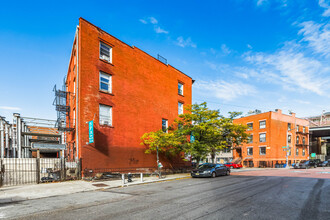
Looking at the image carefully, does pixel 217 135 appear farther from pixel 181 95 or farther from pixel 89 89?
pixel 89 89

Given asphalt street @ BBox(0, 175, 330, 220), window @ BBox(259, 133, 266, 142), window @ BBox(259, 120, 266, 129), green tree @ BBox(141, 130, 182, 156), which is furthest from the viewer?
window @ BBox(259, 120, 266, 129)

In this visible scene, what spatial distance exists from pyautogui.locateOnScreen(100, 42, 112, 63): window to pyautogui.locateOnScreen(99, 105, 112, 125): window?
15.7 ft

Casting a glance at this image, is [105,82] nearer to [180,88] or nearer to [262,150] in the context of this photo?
[180,88]

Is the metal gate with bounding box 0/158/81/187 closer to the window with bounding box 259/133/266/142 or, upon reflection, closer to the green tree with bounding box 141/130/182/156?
the green tree with bounding box 141/130/182/156

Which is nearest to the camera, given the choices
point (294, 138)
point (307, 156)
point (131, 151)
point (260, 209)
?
point (260, 209)

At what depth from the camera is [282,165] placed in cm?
4238

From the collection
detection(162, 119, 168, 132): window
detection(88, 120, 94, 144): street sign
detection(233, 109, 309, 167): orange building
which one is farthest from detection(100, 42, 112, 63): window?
detection(233, 109, 309, 167): orange building

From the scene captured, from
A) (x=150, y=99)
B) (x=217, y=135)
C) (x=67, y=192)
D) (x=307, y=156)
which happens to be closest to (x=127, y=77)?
(x=150, y=99)

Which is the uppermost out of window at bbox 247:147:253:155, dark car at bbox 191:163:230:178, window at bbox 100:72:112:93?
window at bbox 100:72:112:93

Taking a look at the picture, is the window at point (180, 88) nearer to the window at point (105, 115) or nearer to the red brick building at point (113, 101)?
the red brick building at point (113, 101)

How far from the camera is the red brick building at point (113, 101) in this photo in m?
17.9

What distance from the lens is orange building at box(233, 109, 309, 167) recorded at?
4388 centimetres

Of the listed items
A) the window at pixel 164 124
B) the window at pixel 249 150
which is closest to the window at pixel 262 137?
the window at pixel 249 150

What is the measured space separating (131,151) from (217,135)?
9145 millimetres
